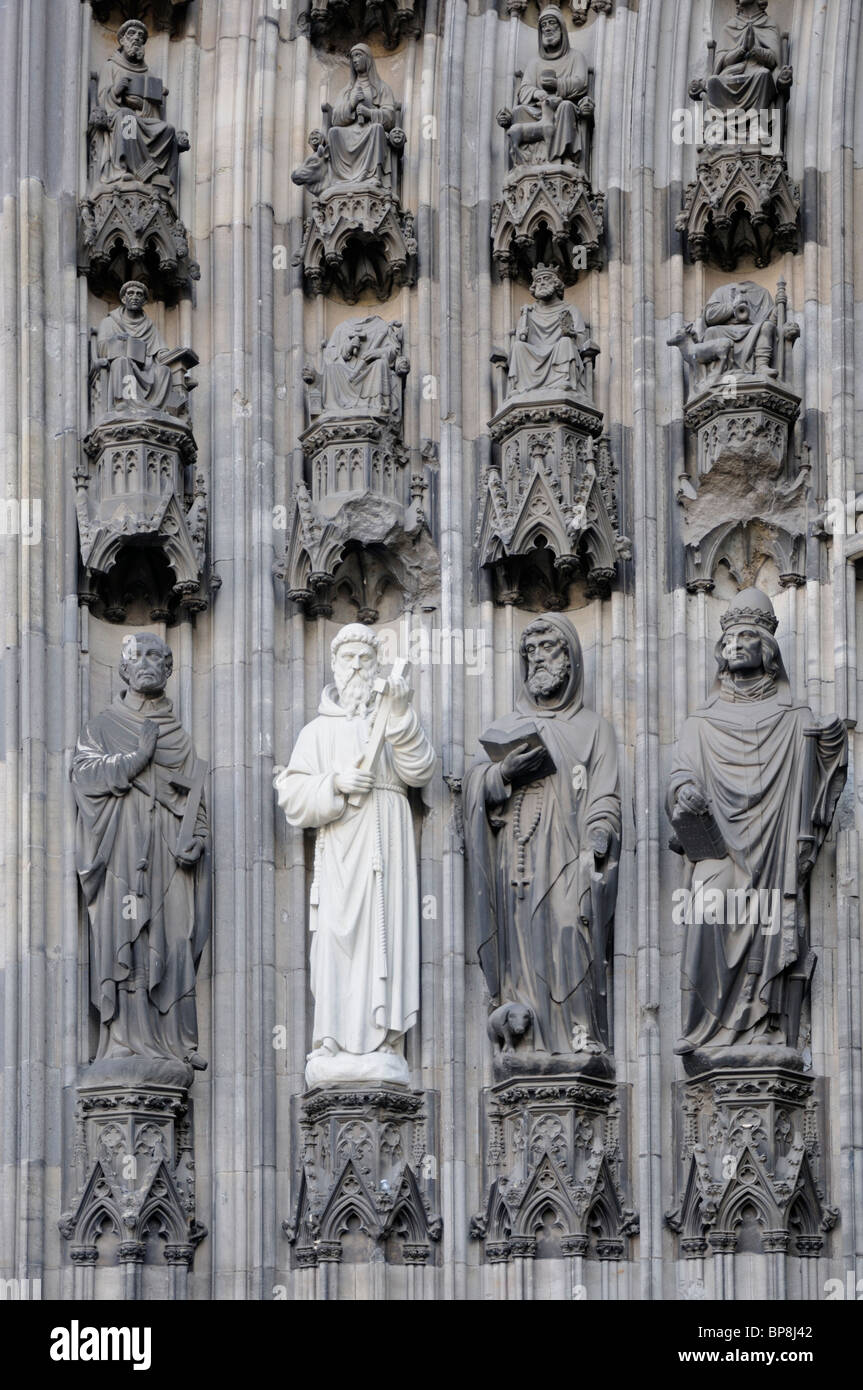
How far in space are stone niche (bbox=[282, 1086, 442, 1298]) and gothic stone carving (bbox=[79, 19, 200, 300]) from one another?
4496 millimetres

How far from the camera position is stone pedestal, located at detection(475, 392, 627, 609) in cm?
1788

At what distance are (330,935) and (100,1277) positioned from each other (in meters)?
2.04

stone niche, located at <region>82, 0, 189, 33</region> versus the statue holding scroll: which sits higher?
stone niche, located at <region>82, 0, 189, 33</region>

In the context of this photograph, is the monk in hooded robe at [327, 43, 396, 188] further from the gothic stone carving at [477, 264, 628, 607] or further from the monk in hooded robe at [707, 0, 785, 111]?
the monk in hooded robe at [707, 0, 785, 111]

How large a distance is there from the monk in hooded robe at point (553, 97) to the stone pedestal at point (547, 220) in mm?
146

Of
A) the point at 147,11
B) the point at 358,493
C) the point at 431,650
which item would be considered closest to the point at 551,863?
the point at 431,650

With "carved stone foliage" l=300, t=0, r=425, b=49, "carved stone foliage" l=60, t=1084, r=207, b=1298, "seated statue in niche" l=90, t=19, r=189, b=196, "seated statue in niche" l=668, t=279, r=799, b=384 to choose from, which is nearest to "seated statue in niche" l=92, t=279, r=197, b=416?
"seated statue in niche" l=90, t=19, r=189, b=196

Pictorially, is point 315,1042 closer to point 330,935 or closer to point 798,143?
point 330,935

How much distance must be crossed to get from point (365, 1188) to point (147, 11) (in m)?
6.53

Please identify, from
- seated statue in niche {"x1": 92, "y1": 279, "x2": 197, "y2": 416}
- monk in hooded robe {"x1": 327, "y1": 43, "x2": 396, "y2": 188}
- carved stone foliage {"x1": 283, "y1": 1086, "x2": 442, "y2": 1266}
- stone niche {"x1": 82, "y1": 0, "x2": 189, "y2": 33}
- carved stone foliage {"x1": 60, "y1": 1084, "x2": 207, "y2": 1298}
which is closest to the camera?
carved stone foliage {"x1": 60, "y1": 1084, "x2": 207, "y2": 1298}

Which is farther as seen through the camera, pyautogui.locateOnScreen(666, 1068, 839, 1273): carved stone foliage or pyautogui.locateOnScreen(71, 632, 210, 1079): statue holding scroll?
Result: pyautogui.locateOnScreen(71, 632, 210, 1079): statue holding scroll

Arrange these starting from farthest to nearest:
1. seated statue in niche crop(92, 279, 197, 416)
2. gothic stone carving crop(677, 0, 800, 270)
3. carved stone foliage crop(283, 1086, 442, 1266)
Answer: gothic stone carving crop(677, 0, 800, 270)
seated statue in niche crop(92, 279, 197, 416)
carved stone foliage crop(283, 1086, 442, 1266)

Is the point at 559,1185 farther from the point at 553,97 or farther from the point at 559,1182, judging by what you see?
the point at 553,97
